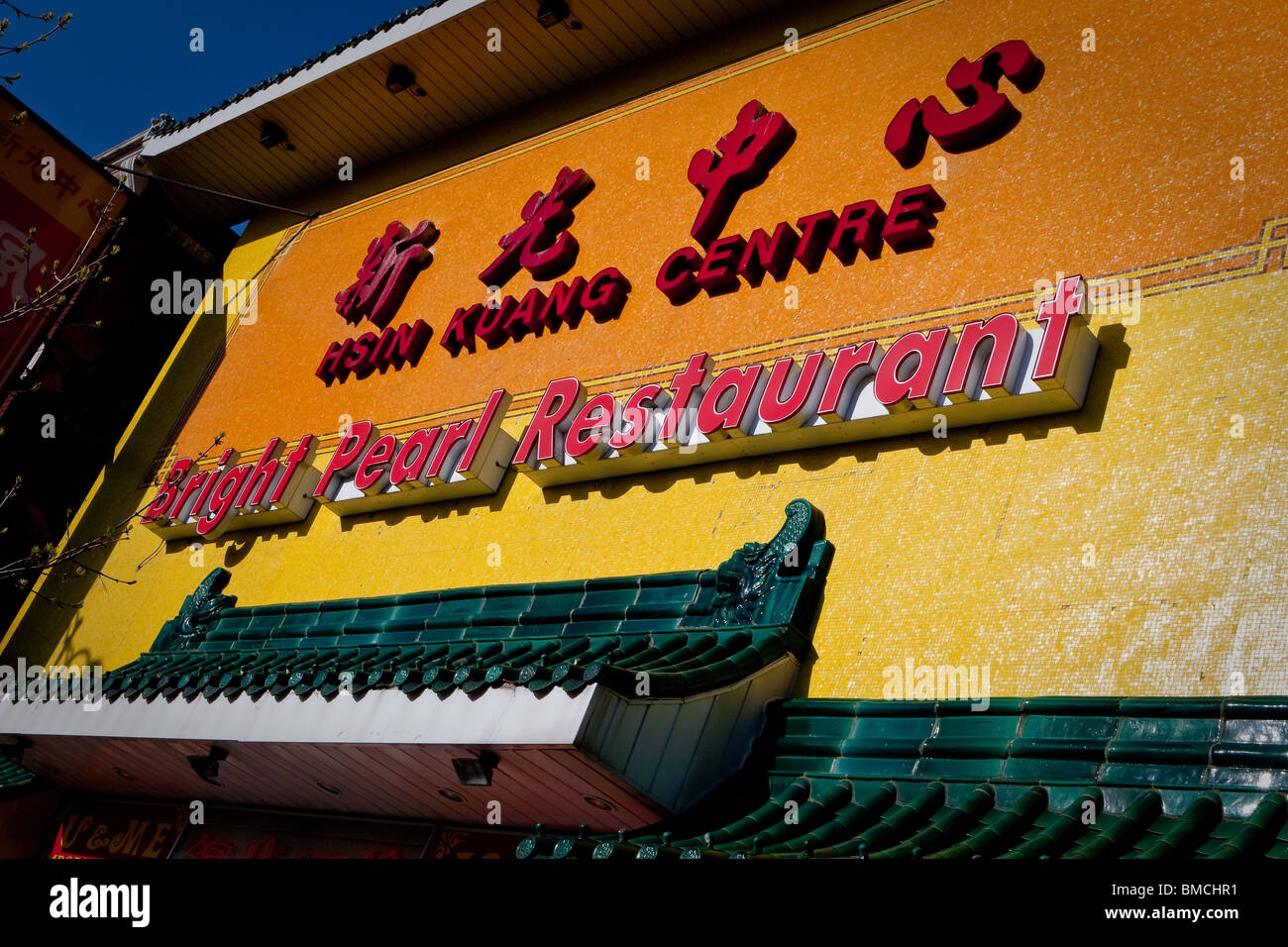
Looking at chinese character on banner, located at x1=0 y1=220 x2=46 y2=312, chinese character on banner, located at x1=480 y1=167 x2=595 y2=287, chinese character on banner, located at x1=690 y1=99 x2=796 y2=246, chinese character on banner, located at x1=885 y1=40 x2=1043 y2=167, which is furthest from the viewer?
chinese character on banner, located at x1=0 y1=220 x2=46 y2=312

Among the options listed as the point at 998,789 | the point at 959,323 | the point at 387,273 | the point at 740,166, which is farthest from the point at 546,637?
the point at 387,273

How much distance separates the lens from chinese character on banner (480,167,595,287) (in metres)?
12.1

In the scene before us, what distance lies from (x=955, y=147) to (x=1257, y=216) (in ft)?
8.28

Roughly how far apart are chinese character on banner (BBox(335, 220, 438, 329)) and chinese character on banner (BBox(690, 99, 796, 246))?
401 centimetres

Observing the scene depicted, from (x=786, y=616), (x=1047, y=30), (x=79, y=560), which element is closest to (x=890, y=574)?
(x=786, y=616)

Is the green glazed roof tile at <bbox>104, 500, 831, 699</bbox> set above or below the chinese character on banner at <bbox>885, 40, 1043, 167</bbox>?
below

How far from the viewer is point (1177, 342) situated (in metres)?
7.58

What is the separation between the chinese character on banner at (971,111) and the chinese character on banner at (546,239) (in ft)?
11.7

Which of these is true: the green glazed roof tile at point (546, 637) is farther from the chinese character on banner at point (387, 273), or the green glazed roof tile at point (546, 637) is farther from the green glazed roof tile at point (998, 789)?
the chinese character on banner at point (387, 273)

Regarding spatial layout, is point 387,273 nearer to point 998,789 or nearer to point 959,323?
point 959,323

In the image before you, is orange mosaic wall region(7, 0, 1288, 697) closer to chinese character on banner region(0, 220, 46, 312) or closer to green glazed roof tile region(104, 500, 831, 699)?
green glazed roof tile region(104, 500, 831, 699)

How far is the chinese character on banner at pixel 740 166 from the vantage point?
35.3 ft

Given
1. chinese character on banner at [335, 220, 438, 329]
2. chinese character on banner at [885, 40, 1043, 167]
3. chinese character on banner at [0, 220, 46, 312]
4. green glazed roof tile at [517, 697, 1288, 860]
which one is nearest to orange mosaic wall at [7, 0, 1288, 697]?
chinese character on banner at [885, 40, 1043, 167]

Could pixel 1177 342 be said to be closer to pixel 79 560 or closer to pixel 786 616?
pixel 786 616
